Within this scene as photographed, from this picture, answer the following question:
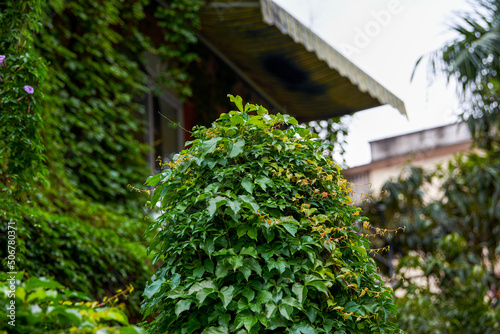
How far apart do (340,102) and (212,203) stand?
4907 mm

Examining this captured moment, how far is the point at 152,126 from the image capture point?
6734mm

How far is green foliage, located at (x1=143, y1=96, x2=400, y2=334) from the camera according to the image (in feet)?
6.02

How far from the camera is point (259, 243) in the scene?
2.00 metres

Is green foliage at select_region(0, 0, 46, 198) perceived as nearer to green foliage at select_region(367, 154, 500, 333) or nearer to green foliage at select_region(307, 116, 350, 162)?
green foliage at select_region(367, 154, 500, 333)

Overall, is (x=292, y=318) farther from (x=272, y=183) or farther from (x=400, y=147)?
(x=400, y=147)

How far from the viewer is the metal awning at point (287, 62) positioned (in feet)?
17.4

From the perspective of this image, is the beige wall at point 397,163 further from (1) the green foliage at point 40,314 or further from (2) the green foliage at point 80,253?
(1) the green foliage at point 40,314

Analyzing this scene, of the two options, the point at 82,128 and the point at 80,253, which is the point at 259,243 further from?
the point at 82,128

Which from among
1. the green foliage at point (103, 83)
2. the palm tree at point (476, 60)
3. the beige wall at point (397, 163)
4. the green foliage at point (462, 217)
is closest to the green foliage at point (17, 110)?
the green foliage at point (103, 83)

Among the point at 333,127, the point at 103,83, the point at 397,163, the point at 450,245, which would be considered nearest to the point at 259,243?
the point at 103,83

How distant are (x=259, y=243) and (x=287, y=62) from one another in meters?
4.22

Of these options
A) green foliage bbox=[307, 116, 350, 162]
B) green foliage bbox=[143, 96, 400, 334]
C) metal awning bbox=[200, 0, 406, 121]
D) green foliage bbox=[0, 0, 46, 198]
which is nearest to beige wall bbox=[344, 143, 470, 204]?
green foliage bbox=[307, 116, 350, 162]

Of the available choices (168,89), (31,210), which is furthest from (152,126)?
(31,210)

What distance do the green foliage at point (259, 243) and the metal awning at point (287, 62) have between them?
325cm
